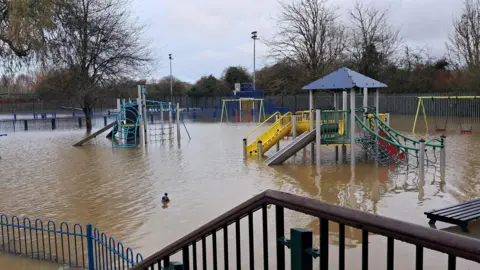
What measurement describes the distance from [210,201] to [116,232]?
260cm

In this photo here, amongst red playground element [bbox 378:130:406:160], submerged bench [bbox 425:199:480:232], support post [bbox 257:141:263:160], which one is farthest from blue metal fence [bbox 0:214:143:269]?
red playground element [bbox 378:130:406:160]

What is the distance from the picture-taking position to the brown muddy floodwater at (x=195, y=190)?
765 cm

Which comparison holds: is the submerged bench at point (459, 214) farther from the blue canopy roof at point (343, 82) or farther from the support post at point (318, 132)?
the blue canopy roof at point (343, 82)

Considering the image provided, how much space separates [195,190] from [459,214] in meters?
6.26

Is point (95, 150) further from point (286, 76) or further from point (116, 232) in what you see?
point (286, 76)

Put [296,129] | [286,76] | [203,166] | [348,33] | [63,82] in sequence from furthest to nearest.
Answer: [348,33]
[286,76]
[63,82]
[296,129]
[203,166]

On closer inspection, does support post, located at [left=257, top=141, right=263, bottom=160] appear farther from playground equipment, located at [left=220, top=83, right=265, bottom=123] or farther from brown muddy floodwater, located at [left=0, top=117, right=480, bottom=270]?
playground equipment, located at [left=220, top=83, right=265, bottom=123]

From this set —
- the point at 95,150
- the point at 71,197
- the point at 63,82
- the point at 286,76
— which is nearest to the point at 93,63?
the point at 63,82

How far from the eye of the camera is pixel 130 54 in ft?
99.3

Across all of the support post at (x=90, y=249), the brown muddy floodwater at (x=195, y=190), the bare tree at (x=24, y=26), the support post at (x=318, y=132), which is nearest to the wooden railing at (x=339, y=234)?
the support post at (x=90, y=249)

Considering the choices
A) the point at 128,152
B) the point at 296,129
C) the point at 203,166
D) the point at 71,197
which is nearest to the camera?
the point at 71,197

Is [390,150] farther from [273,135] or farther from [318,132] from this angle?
[273,135]

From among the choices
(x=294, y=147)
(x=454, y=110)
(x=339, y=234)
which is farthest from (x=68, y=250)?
(x=454, y=110)

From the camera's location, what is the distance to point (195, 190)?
1139 centimetres
